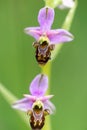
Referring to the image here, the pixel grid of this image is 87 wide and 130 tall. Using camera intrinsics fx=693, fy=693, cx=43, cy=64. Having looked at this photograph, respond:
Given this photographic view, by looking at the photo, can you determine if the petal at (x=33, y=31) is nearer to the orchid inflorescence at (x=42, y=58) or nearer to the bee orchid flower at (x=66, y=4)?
the orchid inflorescence at (x=42, y=58)

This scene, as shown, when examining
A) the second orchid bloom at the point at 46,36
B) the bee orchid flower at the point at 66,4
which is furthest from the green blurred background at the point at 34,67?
the second orchid bloom at the point at 46,36

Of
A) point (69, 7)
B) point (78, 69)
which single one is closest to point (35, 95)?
point (69, 7)

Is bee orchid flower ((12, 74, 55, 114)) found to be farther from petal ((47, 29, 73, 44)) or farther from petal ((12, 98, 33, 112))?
petal ((47, 29, 73, 44))

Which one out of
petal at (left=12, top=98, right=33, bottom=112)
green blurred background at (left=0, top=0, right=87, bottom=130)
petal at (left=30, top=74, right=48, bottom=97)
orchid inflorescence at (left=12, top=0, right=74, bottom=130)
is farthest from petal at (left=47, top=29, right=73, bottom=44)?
green blurred background at (left=0, top=0, right=87, bottom=130)

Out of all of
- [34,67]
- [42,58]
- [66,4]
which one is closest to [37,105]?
[42,58]

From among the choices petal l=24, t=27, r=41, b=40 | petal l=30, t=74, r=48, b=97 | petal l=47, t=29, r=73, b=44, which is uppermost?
petal l=24, t=27, r=41, b=40

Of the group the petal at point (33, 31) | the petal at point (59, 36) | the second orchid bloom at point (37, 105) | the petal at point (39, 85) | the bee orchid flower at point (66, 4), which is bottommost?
the second orchid bloom at point (37, 105)

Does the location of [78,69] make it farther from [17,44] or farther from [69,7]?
[69,7]
